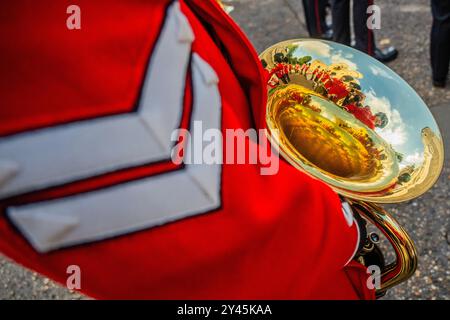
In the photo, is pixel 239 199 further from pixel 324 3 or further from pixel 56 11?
pixel 324 3

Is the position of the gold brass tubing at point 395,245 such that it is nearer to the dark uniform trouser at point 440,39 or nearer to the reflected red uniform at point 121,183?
the reflected red uniform at point 121,183

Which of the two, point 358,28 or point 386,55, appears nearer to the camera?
point 358,28

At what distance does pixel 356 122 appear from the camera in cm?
138

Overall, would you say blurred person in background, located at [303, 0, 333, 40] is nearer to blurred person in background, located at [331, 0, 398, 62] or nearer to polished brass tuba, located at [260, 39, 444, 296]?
blurred person in background, located at [331, 0, 398, 62]

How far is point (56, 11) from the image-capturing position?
1.85 feet

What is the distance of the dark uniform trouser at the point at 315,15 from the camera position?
332cm

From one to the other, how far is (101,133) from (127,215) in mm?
105

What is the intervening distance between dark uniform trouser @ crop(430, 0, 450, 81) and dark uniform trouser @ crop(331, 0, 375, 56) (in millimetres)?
364

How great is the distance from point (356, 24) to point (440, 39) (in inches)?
19.7

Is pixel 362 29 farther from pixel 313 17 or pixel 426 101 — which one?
pixel 426 101

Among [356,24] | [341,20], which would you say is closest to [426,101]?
[356,24]

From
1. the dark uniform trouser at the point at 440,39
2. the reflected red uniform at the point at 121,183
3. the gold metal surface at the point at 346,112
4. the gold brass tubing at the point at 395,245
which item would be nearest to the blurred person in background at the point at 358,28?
the dark uniform trouser at the point at 440,39

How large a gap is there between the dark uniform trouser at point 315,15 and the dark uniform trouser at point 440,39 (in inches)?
31.5
